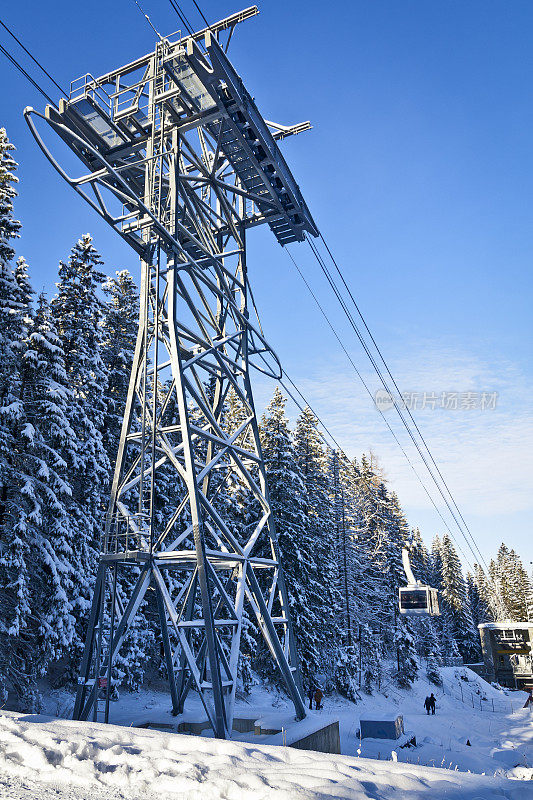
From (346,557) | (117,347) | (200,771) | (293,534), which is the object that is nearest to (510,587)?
(346,557)

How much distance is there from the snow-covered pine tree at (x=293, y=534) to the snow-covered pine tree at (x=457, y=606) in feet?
133

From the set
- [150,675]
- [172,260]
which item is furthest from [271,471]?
[172,260]

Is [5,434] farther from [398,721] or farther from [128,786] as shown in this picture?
[398,721]

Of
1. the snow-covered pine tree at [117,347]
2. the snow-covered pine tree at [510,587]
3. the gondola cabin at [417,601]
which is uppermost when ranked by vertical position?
the snow-covered pine tree at [117,347]

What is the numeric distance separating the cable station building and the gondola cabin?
44873 millimetres

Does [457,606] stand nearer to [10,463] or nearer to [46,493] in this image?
[46,493]

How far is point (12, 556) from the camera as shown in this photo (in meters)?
16.0

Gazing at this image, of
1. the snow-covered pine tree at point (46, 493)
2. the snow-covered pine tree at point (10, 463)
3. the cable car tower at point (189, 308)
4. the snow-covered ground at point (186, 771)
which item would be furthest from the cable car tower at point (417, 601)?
the snow-covered ground at point (186, 771)

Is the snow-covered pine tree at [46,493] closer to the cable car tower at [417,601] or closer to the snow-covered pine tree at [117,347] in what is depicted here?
the snow-covered pine tree at [117,347]

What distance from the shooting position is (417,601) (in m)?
20.3

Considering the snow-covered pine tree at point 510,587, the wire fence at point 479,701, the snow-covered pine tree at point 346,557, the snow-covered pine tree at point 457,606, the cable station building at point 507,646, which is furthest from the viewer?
the snow-covered pine tree at point 510,587

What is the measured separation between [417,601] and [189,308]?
42.8ft

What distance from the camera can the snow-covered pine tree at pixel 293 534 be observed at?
88.7ft

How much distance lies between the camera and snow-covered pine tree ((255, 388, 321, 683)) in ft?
88.7
